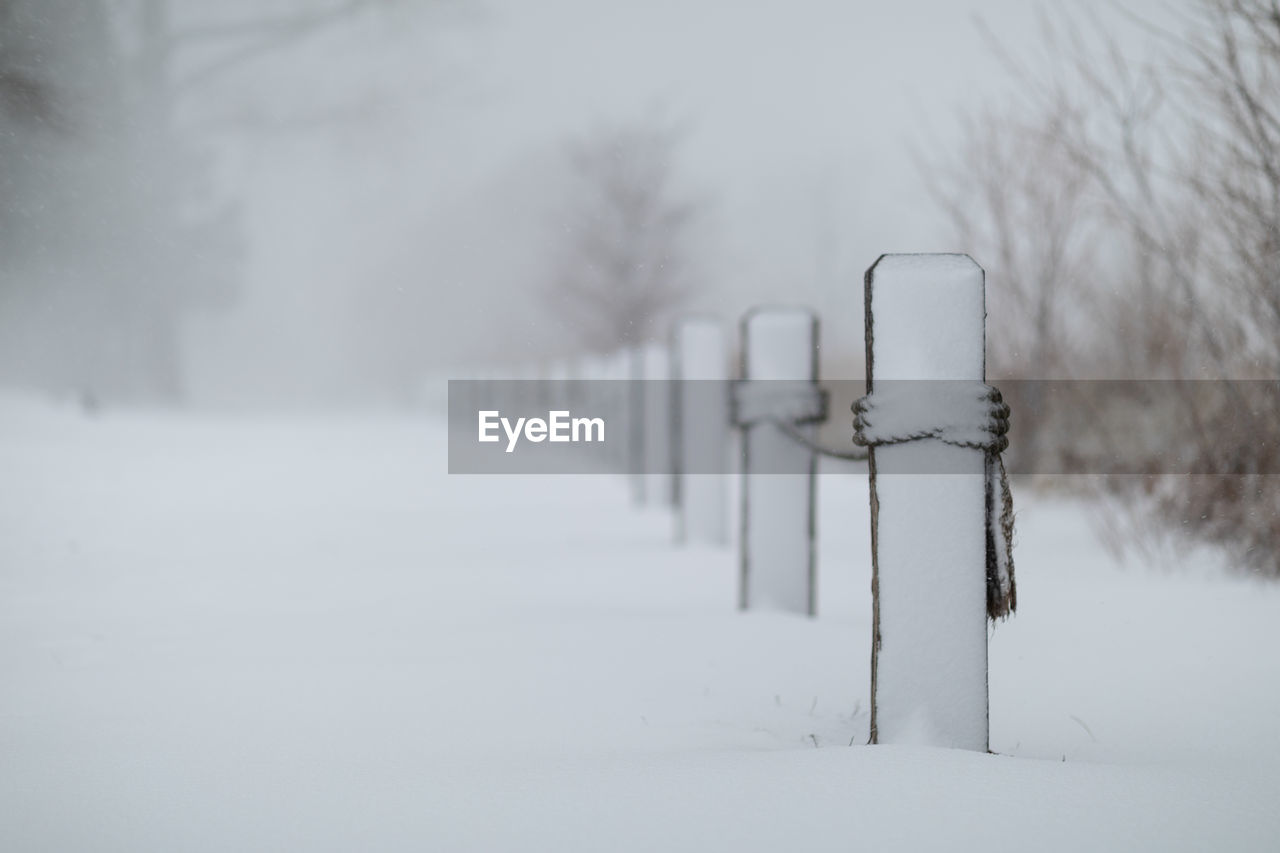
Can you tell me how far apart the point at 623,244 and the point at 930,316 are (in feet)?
68.7

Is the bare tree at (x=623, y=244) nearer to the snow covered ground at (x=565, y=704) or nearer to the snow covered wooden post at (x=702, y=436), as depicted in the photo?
the snow covered wooden post at (x=702, y=436)

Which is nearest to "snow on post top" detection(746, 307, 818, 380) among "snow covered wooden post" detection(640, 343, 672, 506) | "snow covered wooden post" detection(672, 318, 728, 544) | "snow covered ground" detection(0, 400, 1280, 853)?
"snow covered ground" detection(0, 400, 1280, 853)

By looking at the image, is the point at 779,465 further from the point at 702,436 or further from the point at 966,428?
the point at 702,436

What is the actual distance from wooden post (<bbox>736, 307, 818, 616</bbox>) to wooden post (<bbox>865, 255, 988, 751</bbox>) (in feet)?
4.03

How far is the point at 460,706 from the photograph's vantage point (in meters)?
2.32

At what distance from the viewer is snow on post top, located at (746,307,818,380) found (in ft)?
10.4

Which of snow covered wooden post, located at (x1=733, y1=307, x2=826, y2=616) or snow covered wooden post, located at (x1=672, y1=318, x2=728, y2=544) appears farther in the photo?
snow covered wooden post, located at (x1=672, y1=318, x2=728, y2=544)

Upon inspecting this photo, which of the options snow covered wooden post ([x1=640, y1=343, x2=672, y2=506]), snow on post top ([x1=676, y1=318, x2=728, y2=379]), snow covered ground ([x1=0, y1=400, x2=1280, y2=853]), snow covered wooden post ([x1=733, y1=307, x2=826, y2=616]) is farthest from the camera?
snow covered wooden post ([x1=640, y1=343, x2=672, y2=506])

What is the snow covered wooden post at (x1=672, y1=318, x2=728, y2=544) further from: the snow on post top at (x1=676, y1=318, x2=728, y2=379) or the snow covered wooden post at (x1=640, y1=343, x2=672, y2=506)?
the snow covered wooden post at (x1=640, y1=343, x2=672, y2=506)

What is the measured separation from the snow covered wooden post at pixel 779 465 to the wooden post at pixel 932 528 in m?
1.22

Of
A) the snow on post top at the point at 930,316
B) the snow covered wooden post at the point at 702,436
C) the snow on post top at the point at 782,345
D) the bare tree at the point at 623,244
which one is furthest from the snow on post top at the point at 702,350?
the bare tree at the point at 623,244

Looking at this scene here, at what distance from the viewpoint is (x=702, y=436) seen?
16.0 ft

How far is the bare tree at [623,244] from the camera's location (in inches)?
867

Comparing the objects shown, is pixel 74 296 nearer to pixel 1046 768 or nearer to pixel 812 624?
pixel 812 624
